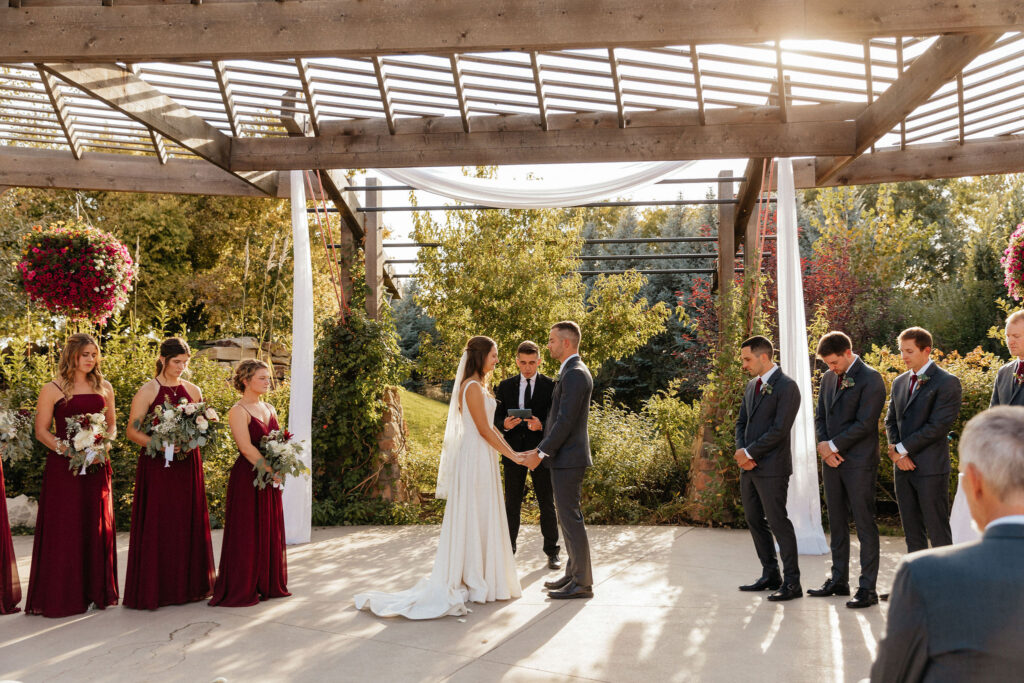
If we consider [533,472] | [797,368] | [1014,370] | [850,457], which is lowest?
[533,472]

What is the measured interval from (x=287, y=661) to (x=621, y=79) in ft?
16.1

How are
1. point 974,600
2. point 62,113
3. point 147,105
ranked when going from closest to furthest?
point 974,600 → point 147,105 → point 62,113

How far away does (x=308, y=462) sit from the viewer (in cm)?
720

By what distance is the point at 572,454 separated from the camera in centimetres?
516

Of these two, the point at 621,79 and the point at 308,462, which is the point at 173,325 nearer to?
the point at 308,462

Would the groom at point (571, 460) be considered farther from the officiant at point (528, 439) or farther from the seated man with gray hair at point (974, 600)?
the seated man with gray hair at point (974, 600)

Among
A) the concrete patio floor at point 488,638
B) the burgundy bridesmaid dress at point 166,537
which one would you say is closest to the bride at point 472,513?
the concrete patio floor at point 488,638

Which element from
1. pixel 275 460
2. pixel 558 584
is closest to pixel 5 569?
pixel 275 460

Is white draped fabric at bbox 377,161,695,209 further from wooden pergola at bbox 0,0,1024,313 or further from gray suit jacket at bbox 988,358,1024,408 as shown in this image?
gray suit jacket at bbox 988,358,1024,408

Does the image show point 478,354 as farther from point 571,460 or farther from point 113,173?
point 113,173

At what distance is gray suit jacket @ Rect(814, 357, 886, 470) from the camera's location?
493 centimetres

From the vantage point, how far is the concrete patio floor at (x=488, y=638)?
3867 millimetres

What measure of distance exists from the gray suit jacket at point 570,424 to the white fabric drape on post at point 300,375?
9.21 ft

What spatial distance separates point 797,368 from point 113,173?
654 cm
